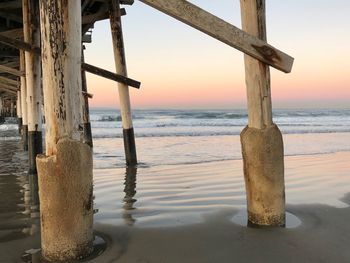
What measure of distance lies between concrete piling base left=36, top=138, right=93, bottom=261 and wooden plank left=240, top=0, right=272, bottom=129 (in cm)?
136

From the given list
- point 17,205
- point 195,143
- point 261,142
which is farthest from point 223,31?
point 195,143

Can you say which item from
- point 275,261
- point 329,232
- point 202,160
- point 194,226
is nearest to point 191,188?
point 194,226

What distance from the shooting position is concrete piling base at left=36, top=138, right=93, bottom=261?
253cm

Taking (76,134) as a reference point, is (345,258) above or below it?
below

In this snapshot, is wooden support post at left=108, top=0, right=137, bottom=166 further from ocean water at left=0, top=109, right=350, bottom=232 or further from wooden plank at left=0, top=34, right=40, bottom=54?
wooden plank at left=0, top=34, right=40, bottom=54

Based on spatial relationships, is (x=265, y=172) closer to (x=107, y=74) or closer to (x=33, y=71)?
(x=107, y=74)

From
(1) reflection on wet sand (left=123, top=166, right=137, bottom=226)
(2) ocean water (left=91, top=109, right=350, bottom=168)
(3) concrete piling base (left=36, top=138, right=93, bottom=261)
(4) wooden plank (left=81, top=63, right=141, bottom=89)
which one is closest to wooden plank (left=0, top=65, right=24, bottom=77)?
(2) ocean water (left=91, top=109, right=350, bottom=168)

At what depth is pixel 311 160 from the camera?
842 cm

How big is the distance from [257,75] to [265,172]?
775 mm

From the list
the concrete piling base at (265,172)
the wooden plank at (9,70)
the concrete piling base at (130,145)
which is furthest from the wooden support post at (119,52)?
the concrete piling base at (265,172)

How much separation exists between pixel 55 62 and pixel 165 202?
7.64ft

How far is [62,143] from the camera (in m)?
2.52

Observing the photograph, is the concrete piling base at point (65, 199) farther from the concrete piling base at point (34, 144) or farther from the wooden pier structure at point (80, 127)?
the concrete piling base at point (34, 144)

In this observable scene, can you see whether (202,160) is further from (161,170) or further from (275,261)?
(275,261)
